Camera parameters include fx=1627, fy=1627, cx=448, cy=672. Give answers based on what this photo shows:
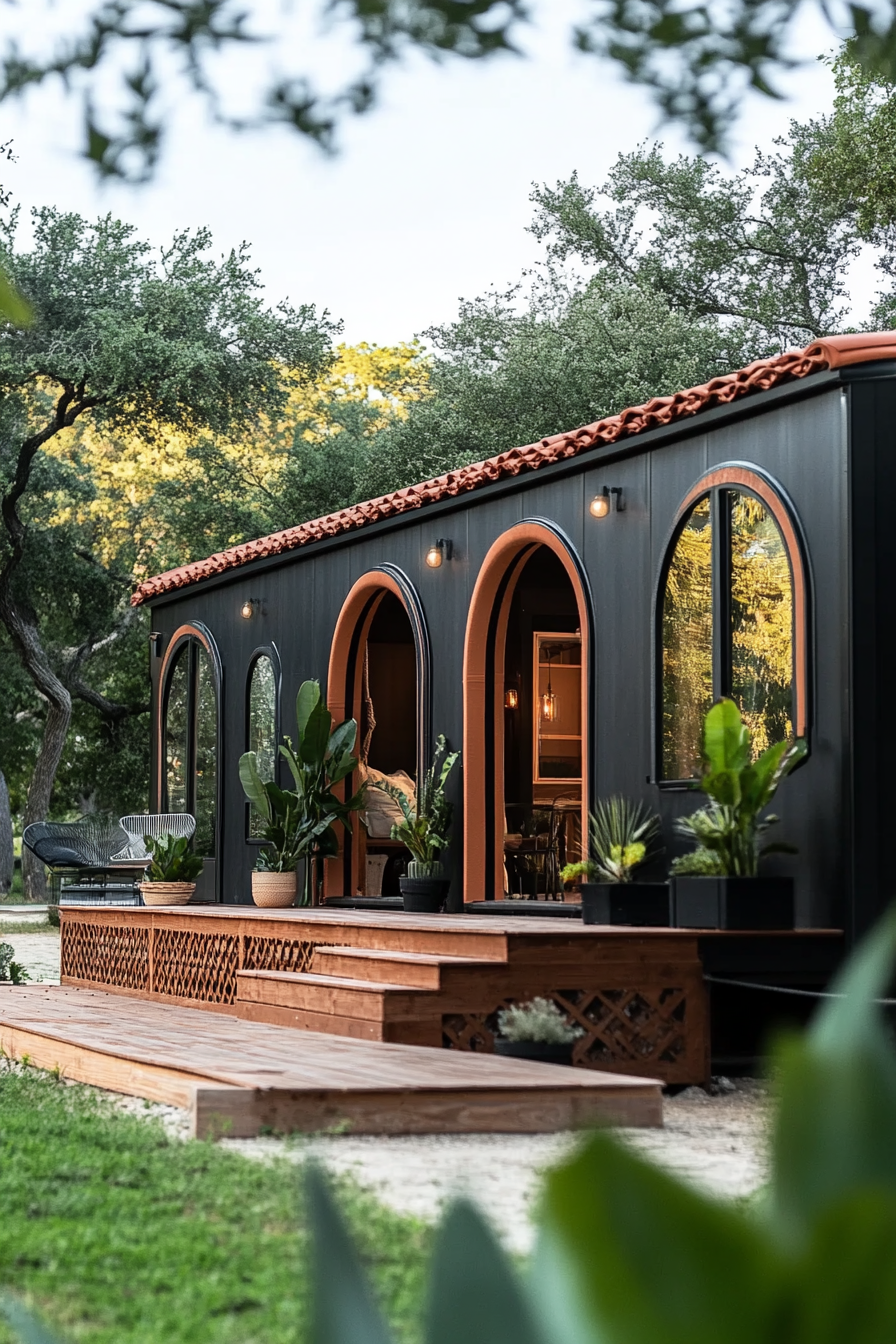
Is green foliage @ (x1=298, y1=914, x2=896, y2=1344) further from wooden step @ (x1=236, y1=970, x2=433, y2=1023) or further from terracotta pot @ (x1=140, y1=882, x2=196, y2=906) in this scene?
terracotta pot @ (x1=140, y1=882, x2=196, y2=906)

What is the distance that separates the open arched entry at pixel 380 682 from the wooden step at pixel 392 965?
2526 mm

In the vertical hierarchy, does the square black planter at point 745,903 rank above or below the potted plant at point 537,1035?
above

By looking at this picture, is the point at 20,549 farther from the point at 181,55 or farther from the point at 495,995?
the point at 181,55

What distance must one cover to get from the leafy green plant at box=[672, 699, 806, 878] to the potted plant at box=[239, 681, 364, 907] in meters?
4.16

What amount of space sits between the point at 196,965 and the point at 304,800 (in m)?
1.52

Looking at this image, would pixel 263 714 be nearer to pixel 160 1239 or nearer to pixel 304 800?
pixel 304 800

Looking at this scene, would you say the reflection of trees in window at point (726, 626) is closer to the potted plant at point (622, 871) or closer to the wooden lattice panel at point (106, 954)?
the potted plant at point (622, 871)

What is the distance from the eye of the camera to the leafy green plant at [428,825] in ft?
34.8

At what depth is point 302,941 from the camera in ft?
31.1

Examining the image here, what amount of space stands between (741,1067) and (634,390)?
620 inches

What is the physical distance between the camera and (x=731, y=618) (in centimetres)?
831

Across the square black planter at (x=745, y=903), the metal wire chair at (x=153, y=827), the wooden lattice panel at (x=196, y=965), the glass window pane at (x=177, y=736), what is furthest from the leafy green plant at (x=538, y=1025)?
the glass window pane at (x=177, y=736)

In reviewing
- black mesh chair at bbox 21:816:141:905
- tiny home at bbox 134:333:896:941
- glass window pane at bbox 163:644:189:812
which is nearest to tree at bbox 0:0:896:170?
tiny home at bbox 134:333:896:941

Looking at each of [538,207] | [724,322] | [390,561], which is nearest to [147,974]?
[390,561]
